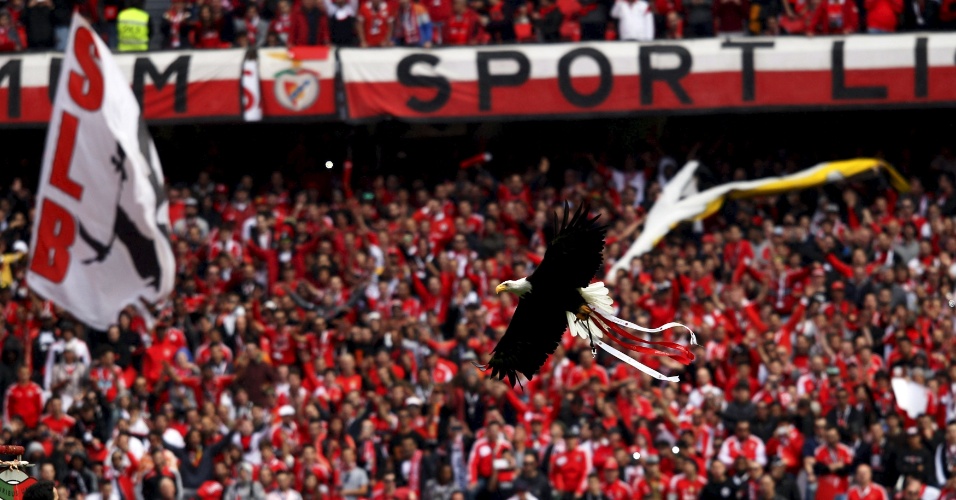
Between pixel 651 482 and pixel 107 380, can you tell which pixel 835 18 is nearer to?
pixel 651 482

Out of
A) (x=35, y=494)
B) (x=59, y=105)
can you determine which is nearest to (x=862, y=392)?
(x=59, y=105)

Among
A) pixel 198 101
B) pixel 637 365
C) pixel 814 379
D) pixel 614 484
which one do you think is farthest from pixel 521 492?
pixel 198 101

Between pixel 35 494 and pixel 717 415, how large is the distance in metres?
10.8

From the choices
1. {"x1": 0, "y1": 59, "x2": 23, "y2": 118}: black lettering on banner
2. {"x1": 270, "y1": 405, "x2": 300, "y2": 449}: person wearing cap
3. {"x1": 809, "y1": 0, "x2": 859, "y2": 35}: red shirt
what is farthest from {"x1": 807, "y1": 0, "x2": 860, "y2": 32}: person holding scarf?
{"x1": 0, "y1": 59, "x2": 23, "y2": 118}: black lettering on banner

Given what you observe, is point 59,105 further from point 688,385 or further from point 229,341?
point 688,385

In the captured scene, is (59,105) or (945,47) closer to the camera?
(59,105)

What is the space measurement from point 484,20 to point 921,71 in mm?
5449

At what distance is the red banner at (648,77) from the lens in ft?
75.6

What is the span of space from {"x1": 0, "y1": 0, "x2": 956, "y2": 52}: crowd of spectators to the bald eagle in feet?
38.7

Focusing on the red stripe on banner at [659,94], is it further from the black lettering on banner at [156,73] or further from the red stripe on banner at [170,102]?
the black lettering on banner at [156,73]

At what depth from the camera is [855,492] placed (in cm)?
1698

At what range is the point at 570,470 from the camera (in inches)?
679

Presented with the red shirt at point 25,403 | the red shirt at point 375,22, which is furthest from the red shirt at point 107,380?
the red shirt at point 375,22

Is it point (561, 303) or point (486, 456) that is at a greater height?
point (561, 303)
